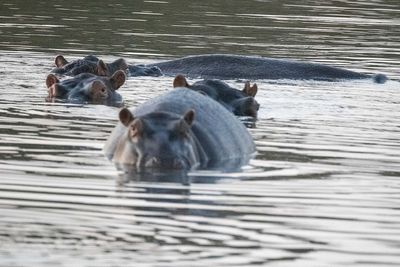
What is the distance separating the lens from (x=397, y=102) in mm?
16281

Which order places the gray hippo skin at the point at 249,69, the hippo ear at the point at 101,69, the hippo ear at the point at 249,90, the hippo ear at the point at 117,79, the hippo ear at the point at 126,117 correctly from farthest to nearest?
the gray hippo skin at the point at 249,69, the hippo ear at the point at 101,69, the hippo ear at the point at 117,79, the hippo ear at the point at 249,90, the hippo ear at the point at 126,117

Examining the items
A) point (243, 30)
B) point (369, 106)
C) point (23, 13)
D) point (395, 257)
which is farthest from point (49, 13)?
point (395, 257)

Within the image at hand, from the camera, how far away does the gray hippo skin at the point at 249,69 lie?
18.9m

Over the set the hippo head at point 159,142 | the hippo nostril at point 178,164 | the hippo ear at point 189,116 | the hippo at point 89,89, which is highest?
the hippo ear at point 189,116

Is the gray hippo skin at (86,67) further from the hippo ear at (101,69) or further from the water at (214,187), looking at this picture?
the water at (214,187)

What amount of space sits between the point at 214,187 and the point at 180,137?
2.58ft

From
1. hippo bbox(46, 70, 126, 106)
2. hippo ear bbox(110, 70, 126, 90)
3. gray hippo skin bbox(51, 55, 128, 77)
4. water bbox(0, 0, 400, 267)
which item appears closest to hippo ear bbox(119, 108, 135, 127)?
water bbox(0, 0, 400, 267)

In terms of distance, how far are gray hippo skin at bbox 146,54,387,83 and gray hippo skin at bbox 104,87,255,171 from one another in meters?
6.97

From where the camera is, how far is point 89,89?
53.4 feet

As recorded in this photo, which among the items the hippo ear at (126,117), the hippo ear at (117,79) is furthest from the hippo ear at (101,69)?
the hippo ear at (126,117)

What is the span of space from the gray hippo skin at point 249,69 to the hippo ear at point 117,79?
2512 millimetres

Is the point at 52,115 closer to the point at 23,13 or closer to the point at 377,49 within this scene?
the point at 377,49

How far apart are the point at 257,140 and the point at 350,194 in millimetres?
3079

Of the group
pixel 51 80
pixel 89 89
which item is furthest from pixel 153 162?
pixel 51 80
